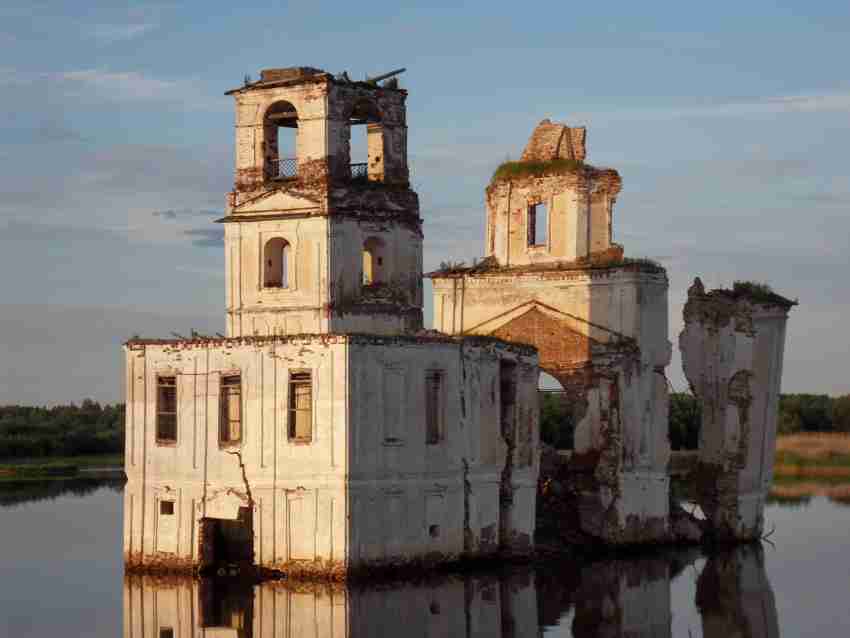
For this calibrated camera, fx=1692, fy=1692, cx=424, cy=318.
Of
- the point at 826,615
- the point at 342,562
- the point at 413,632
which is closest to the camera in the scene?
the point at 413,632

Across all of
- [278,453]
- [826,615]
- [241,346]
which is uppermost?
[241,346]

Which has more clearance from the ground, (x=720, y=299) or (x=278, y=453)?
(x=720, y=299)

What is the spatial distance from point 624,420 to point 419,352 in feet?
22.8

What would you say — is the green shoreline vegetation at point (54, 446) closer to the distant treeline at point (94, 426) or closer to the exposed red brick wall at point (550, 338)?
the distant treeline at point (94, 426)

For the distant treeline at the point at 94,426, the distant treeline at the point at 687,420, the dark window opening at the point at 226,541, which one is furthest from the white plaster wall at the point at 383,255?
the distant treeline at the point at 94,426

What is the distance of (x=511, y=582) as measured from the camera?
2852 centimetres

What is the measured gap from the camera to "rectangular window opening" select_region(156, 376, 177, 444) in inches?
1157

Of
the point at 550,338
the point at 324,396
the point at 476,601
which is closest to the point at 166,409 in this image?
the point at 324,396

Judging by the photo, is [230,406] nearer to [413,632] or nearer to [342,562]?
[342,562]

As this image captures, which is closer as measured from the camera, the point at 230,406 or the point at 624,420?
the point at 230,406

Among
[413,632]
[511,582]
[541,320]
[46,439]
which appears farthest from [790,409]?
[413,632]

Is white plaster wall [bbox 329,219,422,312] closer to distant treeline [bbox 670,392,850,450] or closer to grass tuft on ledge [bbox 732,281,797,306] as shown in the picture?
grass tuft on ledge [bbox 732,281,797,306]

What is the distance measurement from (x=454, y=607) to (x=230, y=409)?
223 inches

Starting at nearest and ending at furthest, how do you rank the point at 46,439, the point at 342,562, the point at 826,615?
the point at 826,615, the point at 342,562, the point at 46,439
